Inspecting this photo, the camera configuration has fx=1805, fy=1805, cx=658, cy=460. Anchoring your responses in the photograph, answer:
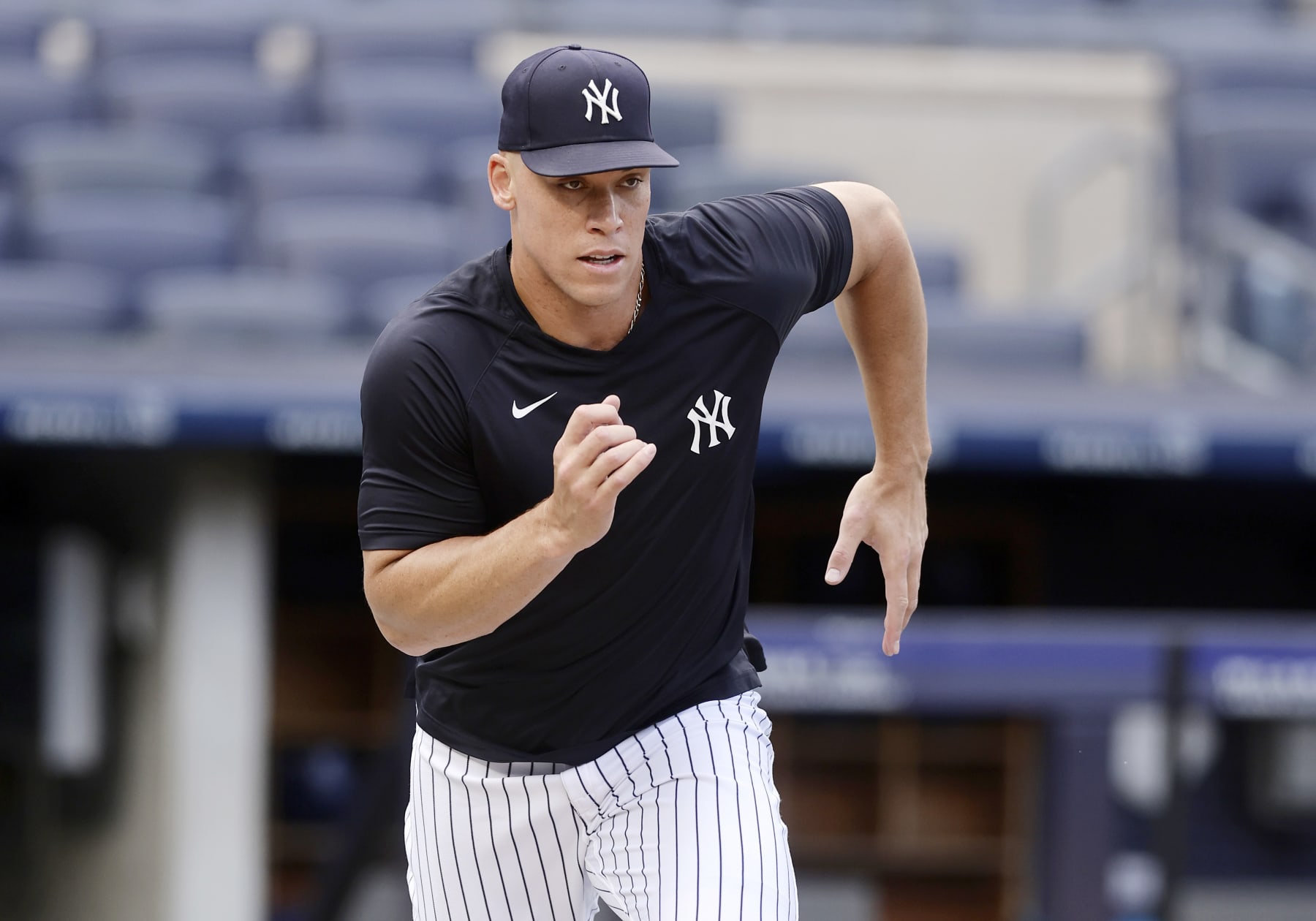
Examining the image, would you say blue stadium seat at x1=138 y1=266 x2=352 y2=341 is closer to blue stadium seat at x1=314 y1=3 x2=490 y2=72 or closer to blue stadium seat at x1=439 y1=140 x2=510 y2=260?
blue stadium seat at x1=439 y1=140 x2=510 y2=260

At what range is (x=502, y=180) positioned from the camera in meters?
2.24

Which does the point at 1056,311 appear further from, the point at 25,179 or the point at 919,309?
the point at 919,309

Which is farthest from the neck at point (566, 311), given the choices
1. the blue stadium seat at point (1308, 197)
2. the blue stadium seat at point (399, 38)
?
the blue stadium seat at point (399, 38)

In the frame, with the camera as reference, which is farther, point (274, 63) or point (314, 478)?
point (274, 63)

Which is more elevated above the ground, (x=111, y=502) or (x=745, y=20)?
(x=745, y=20)

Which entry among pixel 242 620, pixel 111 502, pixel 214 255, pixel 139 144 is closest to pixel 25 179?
pixel 139 144

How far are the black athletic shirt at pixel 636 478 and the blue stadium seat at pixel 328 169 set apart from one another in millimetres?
4711

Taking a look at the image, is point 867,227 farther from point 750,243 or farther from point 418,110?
point 418,110

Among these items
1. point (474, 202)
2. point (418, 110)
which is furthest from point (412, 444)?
point (418, 110)

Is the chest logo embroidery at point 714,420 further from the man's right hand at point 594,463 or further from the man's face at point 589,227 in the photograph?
the man's right hand at point 594,463

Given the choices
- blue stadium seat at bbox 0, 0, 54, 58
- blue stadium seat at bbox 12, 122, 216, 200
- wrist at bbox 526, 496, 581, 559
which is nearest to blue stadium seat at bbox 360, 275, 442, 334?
blue stadium seat at bbox 12, 122, 216, 200

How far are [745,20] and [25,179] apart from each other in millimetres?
3221

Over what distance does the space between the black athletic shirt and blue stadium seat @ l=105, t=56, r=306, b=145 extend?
17.5ft

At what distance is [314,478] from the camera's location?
6695mm
